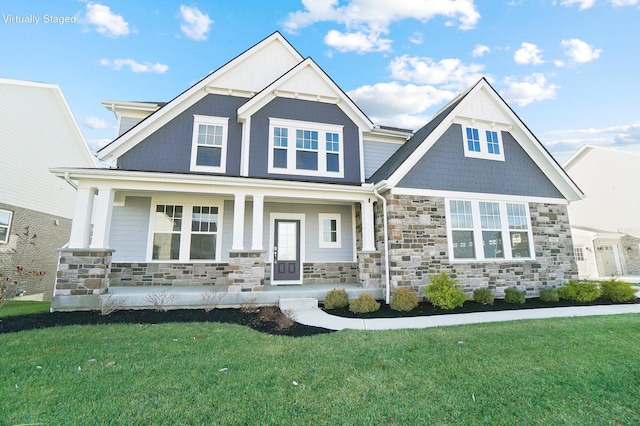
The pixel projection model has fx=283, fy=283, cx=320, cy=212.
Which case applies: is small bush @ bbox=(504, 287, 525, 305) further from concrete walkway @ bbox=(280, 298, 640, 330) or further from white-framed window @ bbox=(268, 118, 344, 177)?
white-framed window @ bbox=(268, 118, 344, 177)

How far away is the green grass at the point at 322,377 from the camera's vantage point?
108 inches

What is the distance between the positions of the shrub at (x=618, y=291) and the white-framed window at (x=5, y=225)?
21.4 metres

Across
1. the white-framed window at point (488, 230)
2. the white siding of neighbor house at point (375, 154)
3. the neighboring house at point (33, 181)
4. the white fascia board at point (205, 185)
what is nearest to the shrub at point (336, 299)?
the white fascia board at point (205, 185)

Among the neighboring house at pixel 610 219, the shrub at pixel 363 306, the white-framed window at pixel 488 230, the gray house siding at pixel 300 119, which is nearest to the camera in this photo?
the shrub at pixel 363 306

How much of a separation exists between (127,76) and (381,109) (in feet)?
49.1

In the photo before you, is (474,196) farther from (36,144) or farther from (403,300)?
(36,144)

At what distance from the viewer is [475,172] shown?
381 inches

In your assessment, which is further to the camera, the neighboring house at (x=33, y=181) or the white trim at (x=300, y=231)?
the neighboring house at (x=33, y=181)

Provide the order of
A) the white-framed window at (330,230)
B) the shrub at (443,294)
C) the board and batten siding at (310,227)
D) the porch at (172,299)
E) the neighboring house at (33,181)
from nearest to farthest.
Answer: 1. the porch at (172,299)
2. the shrub at (443,294)
3. the board and batten siding at (310,227)
4. the white-framed window at (330,230)
5. the neighboring house at (33,181)

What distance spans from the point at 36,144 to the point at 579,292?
21528mm

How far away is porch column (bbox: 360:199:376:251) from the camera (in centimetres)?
902

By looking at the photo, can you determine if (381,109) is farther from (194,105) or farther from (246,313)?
(246,313)

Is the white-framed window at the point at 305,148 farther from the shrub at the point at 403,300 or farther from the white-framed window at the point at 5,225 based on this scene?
the white-framed window at the point at 5,225

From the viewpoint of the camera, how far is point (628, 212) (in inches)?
687
